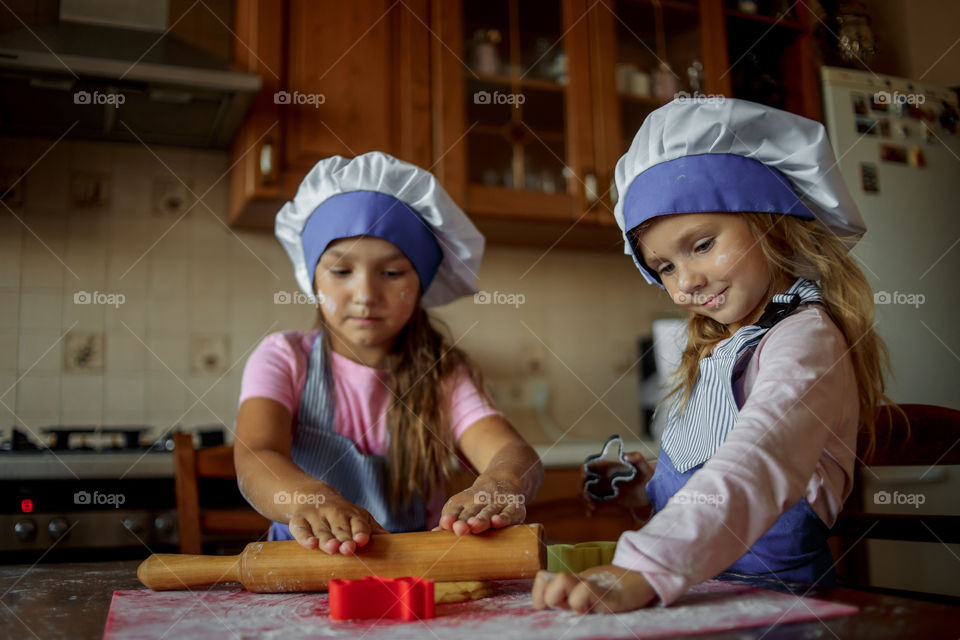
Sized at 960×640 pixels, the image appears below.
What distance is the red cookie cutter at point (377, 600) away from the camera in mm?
511

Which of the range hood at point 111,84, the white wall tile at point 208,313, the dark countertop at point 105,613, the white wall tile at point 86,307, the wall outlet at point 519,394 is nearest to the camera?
the dark countertop at point 105,613

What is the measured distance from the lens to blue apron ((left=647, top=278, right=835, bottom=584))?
725mm

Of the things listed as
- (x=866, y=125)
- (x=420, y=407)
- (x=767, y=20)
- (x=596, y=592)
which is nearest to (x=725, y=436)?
(x=596, y=592)

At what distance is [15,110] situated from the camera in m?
1.72

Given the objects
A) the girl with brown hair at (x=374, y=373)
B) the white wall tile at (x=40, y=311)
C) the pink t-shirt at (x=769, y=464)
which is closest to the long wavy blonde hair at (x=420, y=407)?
the girl with brown hair at (x=374, y=373)

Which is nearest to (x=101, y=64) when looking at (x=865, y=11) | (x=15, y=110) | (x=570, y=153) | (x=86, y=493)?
(x=15, y=110)

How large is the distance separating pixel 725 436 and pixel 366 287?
454mm

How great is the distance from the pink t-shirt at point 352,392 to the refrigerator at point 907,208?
3.81ft

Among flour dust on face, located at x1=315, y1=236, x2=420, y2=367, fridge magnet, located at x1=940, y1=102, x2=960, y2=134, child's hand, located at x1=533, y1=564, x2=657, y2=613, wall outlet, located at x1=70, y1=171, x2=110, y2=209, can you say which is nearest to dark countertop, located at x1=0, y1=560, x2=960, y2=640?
child's hand, located at x1=533, y1=564, x2=657, y2=613

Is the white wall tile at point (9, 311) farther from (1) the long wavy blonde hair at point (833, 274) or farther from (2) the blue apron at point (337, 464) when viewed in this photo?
(1) the long wavy blonde hair at point (833, 274)

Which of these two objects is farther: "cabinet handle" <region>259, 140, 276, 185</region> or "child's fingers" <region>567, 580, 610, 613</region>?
"cabinet handle" <region>259, 140, 276, 185</region>

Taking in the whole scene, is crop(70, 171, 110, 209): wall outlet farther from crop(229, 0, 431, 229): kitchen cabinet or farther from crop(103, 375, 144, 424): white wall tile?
crop(103, 375, 144, 424): white wall tile

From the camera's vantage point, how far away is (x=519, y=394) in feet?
7.29

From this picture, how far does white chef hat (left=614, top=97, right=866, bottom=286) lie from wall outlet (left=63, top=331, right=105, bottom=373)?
4.89 feet
